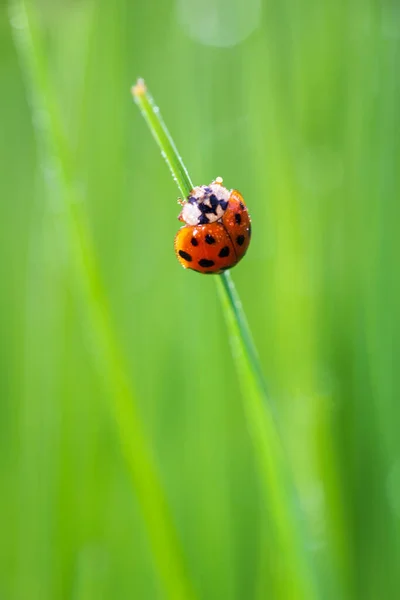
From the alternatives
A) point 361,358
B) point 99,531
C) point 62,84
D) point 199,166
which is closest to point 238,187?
point 199,166

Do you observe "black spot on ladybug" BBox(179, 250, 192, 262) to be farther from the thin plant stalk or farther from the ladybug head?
the thin plant stalk

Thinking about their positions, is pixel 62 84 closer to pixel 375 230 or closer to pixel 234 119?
pixel 375 230

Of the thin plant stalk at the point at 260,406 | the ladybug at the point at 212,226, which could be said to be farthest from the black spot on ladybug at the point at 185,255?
the thin plant stalk at the point at 260,406

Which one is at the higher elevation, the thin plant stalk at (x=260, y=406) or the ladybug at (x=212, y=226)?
the ladybug at (x=212, y=226)

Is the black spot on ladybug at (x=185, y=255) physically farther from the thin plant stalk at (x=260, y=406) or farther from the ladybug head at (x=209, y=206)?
the thin plant stalk at (x=260, y=406)

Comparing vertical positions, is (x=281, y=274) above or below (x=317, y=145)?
below

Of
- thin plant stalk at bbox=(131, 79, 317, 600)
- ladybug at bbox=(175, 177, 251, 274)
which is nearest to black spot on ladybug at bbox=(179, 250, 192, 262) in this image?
ladybug at bbox=(175, 177, 251, 274)
